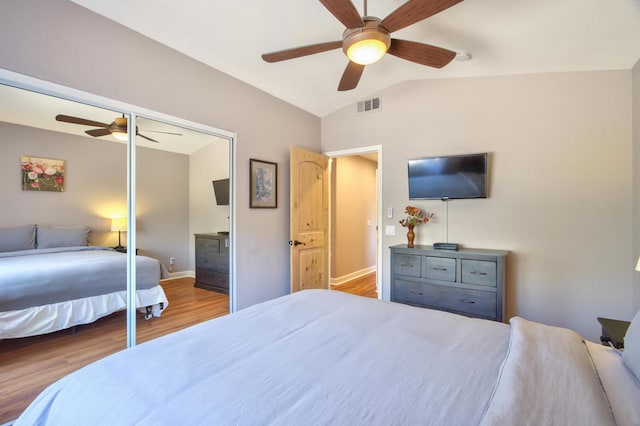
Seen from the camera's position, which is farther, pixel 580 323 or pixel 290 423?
pixel 580 323

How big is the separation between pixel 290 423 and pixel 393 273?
102 inches

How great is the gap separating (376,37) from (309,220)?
2.51 m

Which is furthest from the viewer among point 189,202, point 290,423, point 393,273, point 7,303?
point 393,273

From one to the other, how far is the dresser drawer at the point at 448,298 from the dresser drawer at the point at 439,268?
90 mm

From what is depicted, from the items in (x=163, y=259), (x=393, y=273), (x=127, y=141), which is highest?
(x=127, y=141)

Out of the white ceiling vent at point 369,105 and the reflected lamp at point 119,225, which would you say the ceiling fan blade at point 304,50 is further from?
the white ceiling vent at point 369,105

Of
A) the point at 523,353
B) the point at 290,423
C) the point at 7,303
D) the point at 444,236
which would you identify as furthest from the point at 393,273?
the point at 7,303

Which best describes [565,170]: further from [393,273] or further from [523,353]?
[523,353]

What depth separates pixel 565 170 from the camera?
2785 millimetres

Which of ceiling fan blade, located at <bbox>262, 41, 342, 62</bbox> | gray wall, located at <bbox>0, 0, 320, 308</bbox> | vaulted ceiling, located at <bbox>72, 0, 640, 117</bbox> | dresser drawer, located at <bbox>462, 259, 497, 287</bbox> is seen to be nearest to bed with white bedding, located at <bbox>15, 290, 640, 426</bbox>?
dresser drawer, located at <bbox>462, 259, 497, 287</bbox>

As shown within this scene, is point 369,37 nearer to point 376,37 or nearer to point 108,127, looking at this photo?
point 376,37

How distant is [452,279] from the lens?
2912mm

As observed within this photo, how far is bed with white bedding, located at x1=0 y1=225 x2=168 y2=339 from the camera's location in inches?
79.1

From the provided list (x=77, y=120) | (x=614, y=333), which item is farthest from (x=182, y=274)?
(x=614, y=333)
